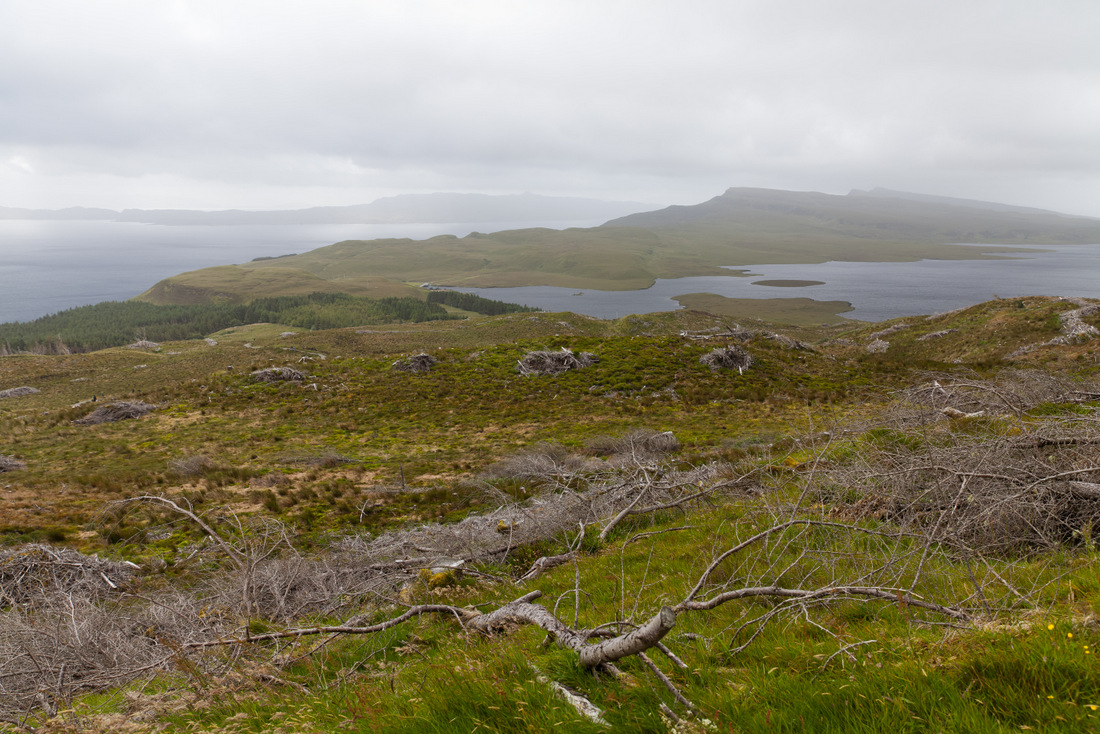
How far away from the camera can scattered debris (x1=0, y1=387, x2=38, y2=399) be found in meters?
35.7

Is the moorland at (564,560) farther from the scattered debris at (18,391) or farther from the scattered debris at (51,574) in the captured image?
the scattered debris at (18,391)

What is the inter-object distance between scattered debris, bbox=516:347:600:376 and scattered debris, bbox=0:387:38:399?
38921 millimetres

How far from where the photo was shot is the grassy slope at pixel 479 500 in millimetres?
2229

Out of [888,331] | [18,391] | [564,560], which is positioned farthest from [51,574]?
[888,331]

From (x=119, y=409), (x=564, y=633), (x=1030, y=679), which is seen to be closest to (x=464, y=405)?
(x=119, y=409)

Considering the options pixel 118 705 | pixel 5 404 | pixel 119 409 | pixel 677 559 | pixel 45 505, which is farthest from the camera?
pixel 5 404

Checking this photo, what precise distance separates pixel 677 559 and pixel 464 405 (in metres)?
20.0

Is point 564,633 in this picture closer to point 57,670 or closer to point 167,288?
point 57,670

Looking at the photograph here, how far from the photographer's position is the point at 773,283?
593ft

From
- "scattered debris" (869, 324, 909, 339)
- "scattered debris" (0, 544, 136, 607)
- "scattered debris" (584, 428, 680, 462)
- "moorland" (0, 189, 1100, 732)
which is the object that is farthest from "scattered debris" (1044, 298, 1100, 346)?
"scattered debris" (0, 544, 136, 607)

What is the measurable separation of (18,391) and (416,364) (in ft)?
107

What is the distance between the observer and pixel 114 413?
24.5m

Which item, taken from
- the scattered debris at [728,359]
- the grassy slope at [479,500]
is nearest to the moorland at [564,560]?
the grassy slope at [479,500]

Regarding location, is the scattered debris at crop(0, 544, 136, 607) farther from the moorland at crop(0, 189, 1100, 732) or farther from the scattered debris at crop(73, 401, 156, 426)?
the scattered debris at crop(73, 401, 156, 426)
